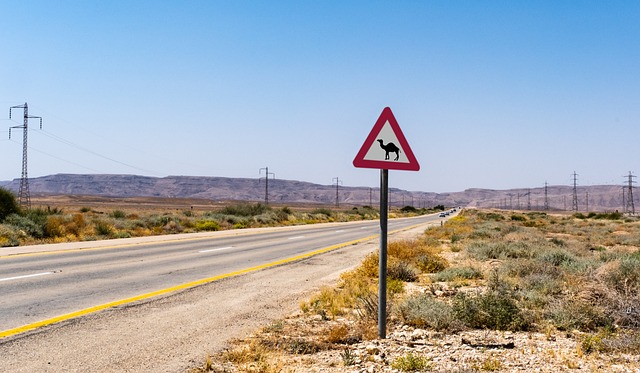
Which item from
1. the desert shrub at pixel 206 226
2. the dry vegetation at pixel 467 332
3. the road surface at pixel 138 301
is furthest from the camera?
the desert shrub at pixel 206 226

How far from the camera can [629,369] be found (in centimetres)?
478

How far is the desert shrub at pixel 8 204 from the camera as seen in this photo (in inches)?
1018

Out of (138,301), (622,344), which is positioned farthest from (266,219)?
(622,344)

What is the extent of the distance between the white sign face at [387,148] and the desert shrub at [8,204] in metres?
25.1

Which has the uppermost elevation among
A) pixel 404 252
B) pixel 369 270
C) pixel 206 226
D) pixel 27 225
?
pixel 27 225

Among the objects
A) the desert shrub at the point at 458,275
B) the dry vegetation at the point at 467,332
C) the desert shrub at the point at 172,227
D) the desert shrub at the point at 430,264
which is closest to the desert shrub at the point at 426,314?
the dry vegetation at the point at 467,332

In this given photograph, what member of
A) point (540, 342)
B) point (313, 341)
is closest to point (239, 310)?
point (313, 341)

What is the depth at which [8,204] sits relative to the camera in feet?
86.5

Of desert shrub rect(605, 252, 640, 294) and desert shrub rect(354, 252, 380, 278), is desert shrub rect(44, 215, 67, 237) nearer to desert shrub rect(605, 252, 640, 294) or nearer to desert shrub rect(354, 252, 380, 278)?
desert shrub rect(354, 252, 380, 278)

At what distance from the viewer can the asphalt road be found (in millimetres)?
8500

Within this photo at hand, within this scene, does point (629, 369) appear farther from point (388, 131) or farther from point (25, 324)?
point (25, 324)

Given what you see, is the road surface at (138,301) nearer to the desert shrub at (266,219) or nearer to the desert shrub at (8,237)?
the desert shrub at (8,237)

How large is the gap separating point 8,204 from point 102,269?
1731 centimetres

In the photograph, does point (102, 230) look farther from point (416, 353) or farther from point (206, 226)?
point (416, 353)
